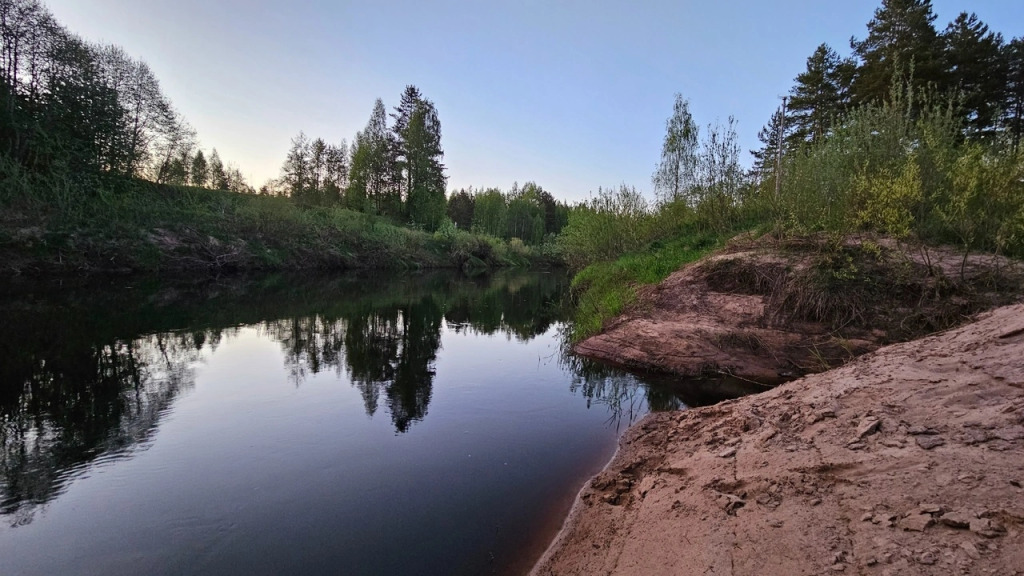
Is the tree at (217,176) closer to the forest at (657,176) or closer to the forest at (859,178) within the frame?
the forest at (657,176)

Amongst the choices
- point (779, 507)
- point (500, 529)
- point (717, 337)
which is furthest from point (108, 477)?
point (717, 337)

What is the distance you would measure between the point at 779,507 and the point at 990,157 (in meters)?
8.99

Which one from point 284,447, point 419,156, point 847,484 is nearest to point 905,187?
point 847,484

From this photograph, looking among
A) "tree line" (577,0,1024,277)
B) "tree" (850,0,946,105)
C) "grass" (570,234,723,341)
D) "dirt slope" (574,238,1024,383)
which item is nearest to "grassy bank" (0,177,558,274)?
"tree line" (577,0,1024,277)

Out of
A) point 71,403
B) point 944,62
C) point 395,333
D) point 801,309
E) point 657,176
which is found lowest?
point 71,403

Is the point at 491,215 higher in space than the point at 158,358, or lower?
higher

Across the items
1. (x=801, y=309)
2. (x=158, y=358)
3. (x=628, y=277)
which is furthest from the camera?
(x=628, y=277)

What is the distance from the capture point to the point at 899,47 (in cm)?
1964

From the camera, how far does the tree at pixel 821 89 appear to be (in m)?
24.0

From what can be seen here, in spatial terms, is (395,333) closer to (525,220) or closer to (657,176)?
(657,176)

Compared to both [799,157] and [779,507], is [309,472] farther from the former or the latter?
[799,157]

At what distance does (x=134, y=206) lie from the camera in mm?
22859

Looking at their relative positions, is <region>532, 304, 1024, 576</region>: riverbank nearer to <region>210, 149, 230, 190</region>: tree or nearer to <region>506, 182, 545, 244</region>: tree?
<region>210, 149, 230, 190</region>: tree

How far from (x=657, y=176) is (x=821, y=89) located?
13.0 m
